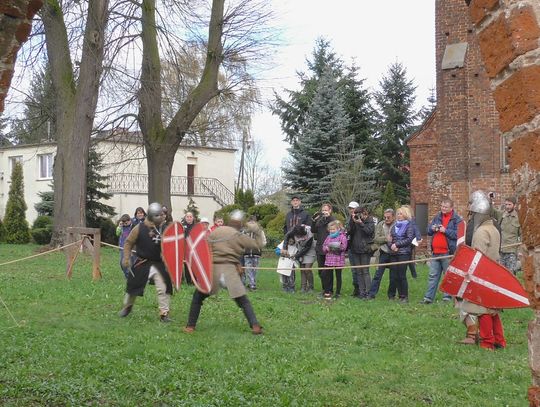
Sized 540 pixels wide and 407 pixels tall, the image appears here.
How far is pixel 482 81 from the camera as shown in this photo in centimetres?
2402

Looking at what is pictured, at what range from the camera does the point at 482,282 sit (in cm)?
880

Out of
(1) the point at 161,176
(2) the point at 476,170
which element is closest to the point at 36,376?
(1) the point at 161,176

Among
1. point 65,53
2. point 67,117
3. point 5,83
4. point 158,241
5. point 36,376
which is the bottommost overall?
point 36,376

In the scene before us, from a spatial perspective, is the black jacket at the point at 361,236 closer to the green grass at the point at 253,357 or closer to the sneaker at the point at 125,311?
the green grass at the point at 253,357

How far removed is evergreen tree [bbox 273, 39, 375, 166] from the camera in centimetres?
3853

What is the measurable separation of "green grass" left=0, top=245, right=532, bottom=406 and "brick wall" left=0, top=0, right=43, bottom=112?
9.18ft

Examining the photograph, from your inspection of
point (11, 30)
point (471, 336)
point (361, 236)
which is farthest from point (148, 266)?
point (11, 30)

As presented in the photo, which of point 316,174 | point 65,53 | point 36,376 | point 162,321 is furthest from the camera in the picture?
point 316,174

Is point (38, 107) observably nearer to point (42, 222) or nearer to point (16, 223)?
point (16, 223)

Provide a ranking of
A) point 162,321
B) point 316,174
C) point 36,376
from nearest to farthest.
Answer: point 36,376 → point 162,321 → point 316,174

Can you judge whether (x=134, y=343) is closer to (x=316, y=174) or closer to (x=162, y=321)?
(x=162, y=321)

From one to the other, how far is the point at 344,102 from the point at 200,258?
28.2m

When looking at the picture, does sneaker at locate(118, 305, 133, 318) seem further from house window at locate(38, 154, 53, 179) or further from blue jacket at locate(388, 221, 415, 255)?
house window at locate(38, 154, 53, 179)

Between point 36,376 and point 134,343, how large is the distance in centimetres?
178
